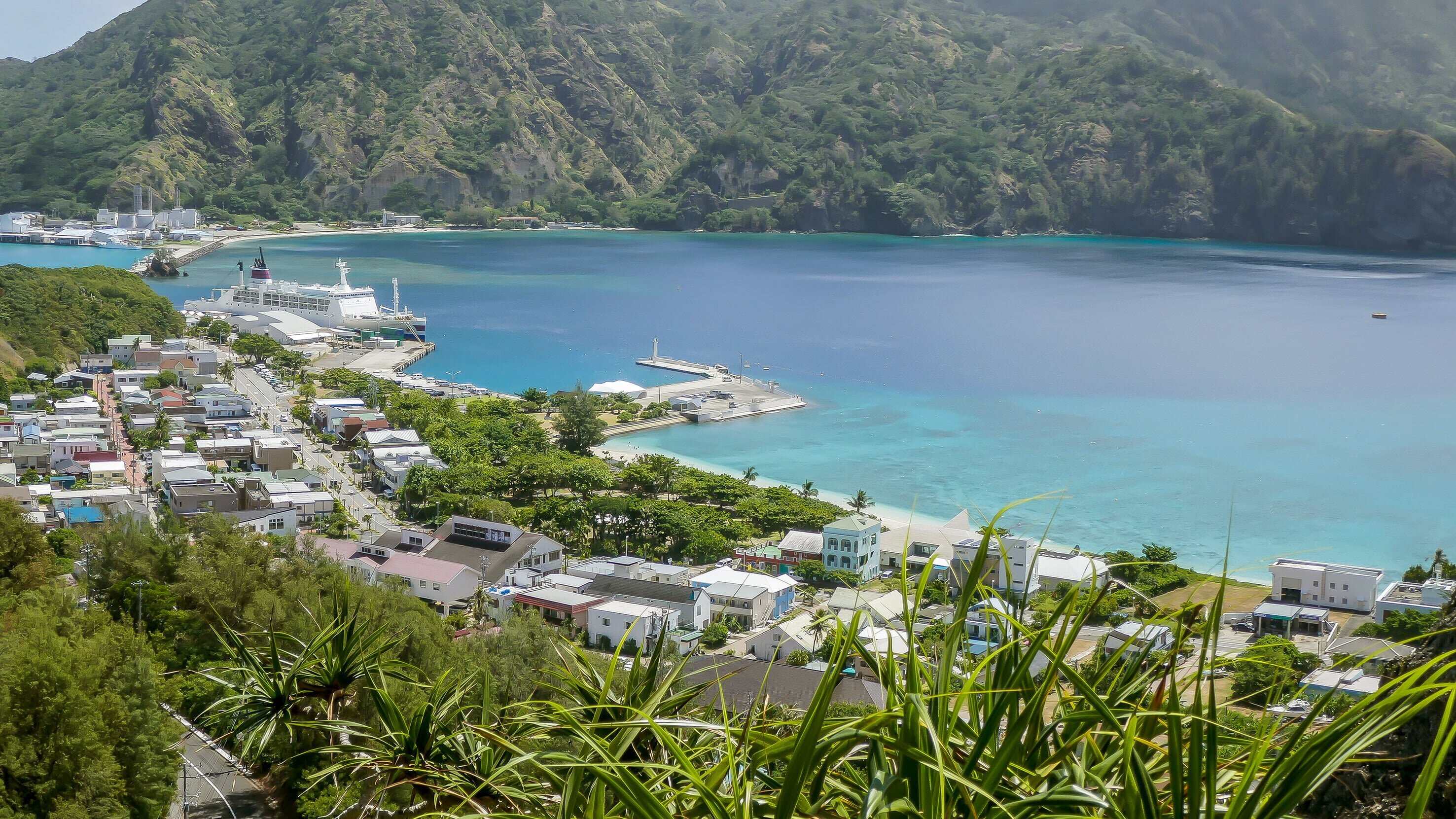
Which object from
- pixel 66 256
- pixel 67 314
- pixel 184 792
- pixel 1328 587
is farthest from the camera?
pixel 66 256

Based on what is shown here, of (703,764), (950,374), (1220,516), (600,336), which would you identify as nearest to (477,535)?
(1220,516)

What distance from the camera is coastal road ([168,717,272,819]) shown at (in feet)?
23.9

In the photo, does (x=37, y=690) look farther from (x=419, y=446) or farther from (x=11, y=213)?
(x=11, y=213)

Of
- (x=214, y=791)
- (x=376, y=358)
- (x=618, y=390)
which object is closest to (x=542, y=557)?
(x=214, y=791)

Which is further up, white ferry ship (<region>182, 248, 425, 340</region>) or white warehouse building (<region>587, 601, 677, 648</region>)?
white ferry ship (<region>182, 248, 425, 340</region>)

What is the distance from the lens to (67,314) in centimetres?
2722

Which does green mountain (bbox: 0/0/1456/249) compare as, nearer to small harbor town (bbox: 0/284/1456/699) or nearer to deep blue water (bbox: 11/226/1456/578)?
deep blue water (bbox: 11/226/1456/578)

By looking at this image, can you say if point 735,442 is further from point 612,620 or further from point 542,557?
point 612,620

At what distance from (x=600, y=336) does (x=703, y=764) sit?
3358 cm

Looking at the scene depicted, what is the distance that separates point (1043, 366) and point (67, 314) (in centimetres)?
2420

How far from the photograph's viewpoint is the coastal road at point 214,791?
7.28 m

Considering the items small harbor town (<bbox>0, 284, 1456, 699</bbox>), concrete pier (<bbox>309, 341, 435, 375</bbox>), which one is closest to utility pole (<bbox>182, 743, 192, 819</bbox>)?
small harbor town (<bbox>0, 284, 1456, 699</bbox>)

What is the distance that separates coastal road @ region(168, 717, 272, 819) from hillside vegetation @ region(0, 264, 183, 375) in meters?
18.0

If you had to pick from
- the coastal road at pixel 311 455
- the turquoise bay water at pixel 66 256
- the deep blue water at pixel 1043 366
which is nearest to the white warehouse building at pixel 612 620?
the coastal road at pixel 311 455
